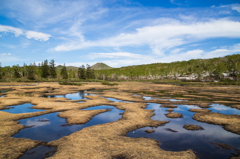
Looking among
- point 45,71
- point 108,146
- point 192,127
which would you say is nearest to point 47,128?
point 108,146

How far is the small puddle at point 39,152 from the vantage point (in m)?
8.48

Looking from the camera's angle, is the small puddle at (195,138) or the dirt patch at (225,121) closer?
the small puddle at (195,138)

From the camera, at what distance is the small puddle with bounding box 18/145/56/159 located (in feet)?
27.8

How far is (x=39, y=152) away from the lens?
8.99 m

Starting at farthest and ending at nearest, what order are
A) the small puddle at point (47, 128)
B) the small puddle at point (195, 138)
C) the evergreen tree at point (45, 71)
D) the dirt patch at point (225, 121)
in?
the evergreen tree at point (45, 71)
the dirt patch at point (225, 121)
the small puddle at point (47, 128)
the small puddle at point (195, 138)

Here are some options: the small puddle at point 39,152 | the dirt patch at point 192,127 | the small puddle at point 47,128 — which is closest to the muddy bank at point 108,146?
the small puddle at point 39,152

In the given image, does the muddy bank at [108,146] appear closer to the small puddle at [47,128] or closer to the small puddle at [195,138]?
the small puddle at [195,138]

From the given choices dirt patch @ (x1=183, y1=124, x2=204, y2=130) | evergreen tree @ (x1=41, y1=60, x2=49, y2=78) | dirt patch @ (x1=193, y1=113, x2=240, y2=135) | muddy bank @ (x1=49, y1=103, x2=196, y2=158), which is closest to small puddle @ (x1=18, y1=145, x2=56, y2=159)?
muddy bank @ (x1=49, y1=103, x2=196, y2=158)

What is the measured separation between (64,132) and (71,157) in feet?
16.5

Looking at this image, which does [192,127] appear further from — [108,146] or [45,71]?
[45,71]

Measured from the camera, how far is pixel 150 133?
40.6 feet

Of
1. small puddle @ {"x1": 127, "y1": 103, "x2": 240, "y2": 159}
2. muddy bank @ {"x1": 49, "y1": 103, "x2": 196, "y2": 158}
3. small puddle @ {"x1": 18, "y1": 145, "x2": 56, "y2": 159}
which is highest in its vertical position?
muddy bank @ {"x1": 49, "y1": 103, "x2": 196, "y2": 158}

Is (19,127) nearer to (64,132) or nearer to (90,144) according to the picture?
(64,132)

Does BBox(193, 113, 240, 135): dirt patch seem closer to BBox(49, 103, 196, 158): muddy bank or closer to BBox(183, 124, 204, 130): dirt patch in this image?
BBox(183, 124, 204, 130): dirt patch
